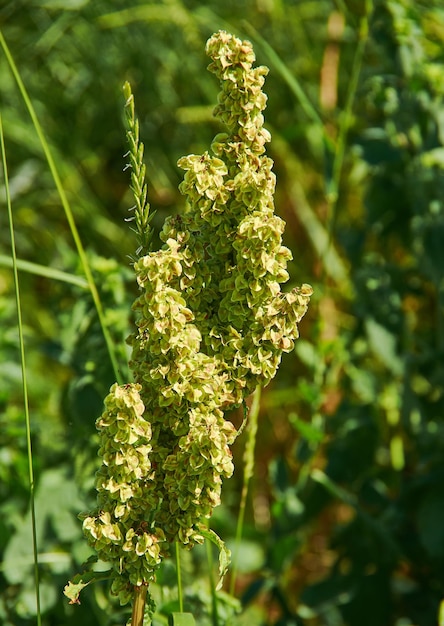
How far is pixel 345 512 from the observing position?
7.02 feet

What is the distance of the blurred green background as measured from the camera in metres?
1.34

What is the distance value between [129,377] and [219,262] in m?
0.38

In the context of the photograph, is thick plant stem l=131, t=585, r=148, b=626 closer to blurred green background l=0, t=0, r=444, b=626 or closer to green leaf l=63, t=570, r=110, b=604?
green leaf l=63, t=570, r=110, b=604

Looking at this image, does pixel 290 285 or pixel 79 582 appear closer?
pixel 79 582

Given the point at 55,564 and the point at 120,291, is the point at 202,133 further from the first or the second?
the point at 55,564

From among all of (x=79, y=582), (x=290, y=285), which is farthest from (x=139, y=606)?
(x=290, y=285)

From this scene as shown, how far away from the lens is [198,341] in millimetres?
809

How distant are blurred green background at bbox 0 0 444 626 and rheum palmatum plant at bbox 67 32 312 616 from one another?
32 centimetres

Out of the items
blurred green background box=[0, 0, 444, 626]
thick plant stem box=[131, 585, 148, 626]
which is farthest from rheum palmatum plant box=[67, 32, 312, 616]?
blurred green background box=[0, 0, 444, 626]

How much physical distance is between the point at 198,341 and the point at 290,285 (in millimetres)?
1340

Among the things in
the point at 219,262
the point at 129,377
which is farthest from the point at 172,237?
the point at 129,377

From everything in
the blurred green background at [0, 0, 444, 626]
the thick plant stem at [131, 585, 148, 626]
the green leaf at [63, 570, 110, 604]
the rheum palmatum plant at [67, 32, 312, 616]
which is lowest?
the blurred green background at [0, 0, 444, 626]

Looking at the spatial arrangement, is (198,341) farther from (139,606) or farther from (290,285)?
(290,285)

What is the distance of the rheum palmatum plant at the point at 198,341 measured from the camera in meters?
0.78
